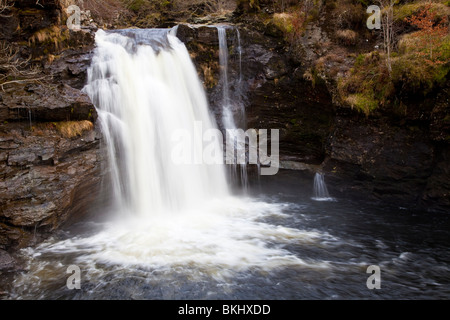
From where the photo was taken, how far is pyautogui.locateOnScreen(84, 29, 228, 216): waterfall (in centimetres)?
815

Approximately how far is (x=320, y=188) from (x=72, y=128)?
7917 millimetres

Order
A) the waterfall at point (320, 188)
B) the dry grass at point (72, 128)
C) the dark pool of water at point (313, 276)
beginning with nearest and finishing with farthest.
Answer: the dark pool of water at point (313, 276) < the dry grass at point (72, 128) < the waterfall at point (320, 188)

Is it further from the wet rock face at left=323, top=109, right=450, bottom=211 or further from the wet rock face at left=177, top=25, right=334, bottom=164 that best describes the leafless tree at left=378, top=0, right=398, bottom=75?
the wet rock face at left=177, top=25, right=334, bottom=164

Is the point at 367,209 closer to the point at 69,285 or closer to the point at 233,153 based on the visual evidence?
the point at 233,153

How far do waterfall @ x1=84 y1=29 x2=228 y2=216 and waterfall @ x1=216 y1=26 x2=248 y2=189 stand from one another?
0.66m

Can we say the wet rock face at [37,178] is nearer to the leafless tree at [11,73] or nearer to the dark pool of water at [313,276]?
the dark pool of water at [313,276]

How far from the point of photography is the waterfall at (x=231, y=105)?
35.9 ft

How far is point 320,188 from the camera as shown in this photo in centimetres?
1021

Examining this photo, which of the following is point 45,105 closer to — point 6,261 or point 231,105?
point 6,261

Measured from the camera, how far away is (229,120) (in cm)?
1112

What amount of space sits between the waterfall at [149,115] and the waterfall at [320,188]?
3.26m

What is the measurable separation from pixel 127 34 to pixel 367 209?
397 inches

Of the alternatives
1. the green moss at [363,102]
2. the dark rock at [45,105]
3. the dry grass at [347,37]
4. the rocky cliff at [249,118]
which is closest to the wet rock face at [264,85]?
the rocky cliff at [249,118]
